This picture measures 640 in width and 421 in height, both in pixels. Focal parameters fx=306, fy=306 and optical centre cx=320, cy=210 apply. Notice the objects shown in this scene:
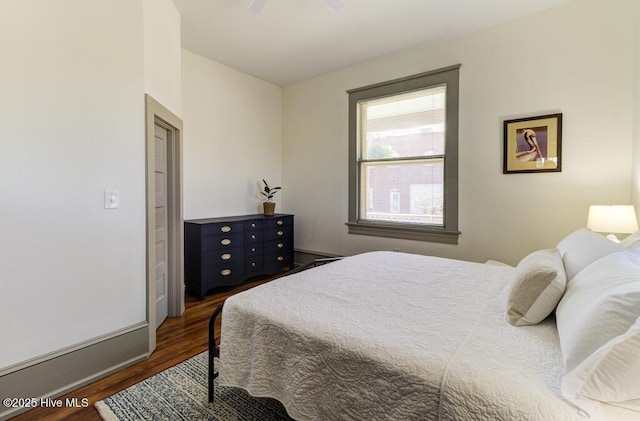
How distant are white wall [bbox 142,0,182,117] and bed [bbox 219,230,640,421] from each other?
183 cm

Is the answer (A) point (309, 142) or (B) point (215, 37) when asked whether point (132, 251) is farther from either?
(A) point (309, 142)

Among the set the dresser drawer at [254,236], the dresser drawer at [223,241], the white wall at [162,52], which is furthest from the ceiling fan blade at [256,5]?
the dresser drawer at [254,236]

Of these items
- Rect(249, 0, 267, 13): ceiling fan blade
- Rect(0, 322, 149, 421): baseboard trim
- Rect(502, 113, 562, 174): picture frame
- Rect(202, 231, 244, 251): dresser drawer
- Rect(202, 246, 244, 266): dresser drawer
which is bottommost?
Rect(0, 322, 149, 421): baseboard trim

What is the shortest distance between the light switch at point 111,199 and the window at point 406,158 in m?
2.69

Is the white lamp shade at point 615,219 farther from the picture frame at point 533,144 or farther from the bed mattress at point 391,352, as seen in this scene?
the bed mattress at point 391,352

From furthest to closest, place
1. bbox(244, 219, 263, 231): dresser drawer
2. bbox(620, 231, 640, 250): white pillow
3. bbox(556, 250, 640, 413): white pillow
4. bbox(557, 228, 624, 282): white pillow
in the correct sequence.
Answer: bbox(244, 219, 263, 231): dresser drawer
bbox(620, 231, 640, 250): white pillow
bbox(557, 228, 624, 282): white pillow
bbox(556, 250, 640, 413): white pillow

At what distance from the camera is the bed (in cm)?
87

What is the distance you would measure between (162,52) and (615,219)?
3655mm

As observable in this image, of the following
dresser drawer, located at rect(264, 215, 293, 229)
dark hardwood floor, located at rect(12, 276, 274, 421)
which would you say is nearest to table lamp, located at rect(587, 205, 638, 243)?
dark hardwood floor, located at rect(12, 276, 274, 421)

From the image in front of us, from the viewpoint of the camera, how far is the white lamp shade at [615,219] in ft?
7.02

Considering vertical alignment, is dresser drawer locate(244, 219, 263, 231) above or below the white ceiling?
below

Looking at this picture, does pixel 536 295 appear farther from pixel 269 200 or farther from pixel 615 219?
pixel 269 200

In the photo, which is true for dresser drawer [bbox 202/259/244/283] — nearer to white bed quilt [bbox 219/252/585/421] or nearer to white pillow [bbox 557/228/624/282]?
white bed quilt [bbox 219/252/585/421]

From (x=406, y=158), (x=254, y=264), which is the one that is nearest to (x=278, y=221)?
(x=254, y=264)
